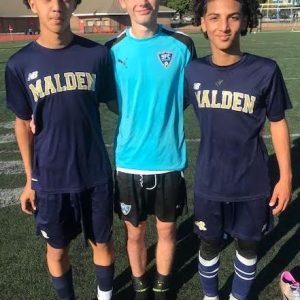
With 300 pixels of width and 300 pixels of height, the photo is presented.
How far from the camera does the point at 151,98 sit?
255 centimetres

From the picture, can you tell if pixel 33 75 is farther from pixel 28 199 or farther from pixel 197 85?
pixel 197 85

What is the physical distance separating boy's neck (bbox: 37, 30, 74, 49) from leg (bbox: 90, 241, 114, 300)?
3.74ft

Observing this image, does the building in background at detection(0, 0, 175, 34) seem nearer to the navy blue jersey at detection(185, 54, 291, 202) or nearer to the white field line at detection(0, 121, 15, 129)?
the white field line at detection(0, 121, 15, 129)

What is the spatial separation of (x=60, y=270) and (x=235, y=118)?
133 centimetres

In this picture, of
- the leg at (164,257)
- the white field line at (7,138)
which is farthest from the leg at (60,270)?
the white field line at (7,138)

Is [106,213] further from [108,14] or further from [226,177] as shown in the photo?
[108,14]

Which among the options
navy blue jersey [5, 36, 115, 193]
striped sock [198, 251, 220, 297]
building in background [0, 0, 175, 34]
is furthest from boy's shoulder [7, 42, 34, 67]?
building in background [0, 0, 175, 34]

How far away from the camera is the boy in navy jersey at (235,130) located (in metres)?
2.34

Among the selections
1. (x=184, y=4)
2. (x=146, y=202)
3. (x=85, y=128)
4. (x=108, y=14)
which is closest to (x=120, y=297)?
(x=146, y=202)

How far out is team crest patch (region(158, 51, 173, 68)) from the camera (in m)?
2.53

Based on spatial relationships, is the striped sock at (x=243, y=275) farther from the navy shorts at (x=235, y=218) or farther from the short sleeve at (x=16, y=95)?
the short sleeve at (x=16, y=95)

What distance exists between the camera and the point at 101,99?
260 cm

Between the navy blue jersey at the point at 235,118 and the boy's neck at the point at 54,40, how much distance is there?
2.23 ft

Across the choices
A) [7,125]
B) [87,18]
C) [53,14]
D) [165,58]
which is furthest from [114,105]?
[87,18]
